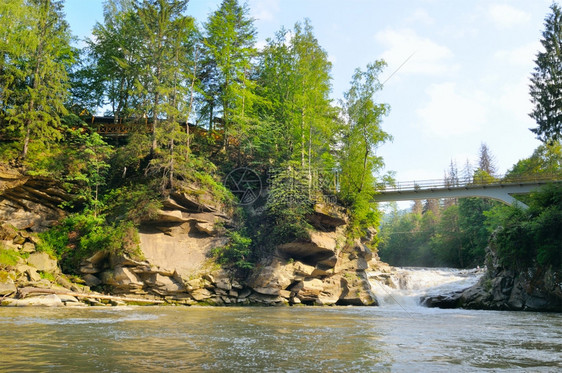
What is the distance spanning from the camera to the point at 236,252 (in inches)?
984

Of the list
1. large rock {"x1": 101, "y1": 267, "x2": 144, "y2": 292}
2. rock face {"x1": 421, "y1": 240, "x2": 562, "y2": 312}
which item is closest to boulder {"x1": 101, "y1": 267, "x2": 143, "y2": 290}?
large rock {"x1": 101, "y1": 267, "x2": 144, "y2": 292}

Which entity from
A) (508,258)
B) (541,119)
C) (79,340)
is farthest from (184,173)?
(541,119)

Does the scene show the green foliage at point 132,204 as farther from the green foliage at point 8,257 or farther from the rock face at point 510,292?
the rock face at point 510,292

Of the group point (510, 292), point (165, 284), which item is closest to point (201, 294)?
point (165, 284)

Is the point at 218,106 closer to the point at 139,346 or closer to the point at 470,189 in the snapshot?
the point at 470,189

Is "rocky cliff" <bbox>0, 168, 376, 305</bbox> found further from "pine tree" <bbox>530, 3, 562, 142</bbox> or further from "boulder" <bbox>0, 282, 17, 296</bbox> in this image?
"pine tree" <bbox>530, 3, 562, 142</bbox>

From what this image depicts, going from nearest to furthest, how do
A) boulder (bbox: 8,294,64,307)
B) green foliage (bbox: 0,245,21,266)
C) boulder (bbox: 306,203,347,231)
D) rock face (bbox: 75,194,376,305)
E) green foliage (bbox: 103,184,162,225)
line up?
boulder (bbox: 8,294,64,307) → green foliage (bbox: 0,245,21,266) → rock face (bbox: 75,194,376,305) → green foliage (bbox: 103,184,162,225) → boulder (bbox: 306,203,347,231)

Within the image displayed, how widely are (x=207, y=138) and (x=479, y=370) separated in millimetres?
28296

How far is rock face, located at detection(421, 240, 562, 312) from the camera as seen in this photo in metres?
21.3

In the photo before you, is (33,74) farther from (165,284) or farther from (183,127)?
(165,284)

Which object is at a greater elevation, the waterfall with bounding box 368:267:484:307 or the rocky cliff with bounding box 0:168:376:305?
the rocky cliff with bounding box 0:168:376:305

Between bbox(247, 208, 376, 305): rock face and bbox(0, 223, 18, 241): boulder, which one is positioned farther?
bbox(247, 208, 376, 305): rock face

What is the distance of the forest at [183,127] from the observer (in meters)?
23.5

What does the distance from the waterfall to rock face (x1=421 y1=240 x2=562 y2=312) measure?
1579 millimetres
